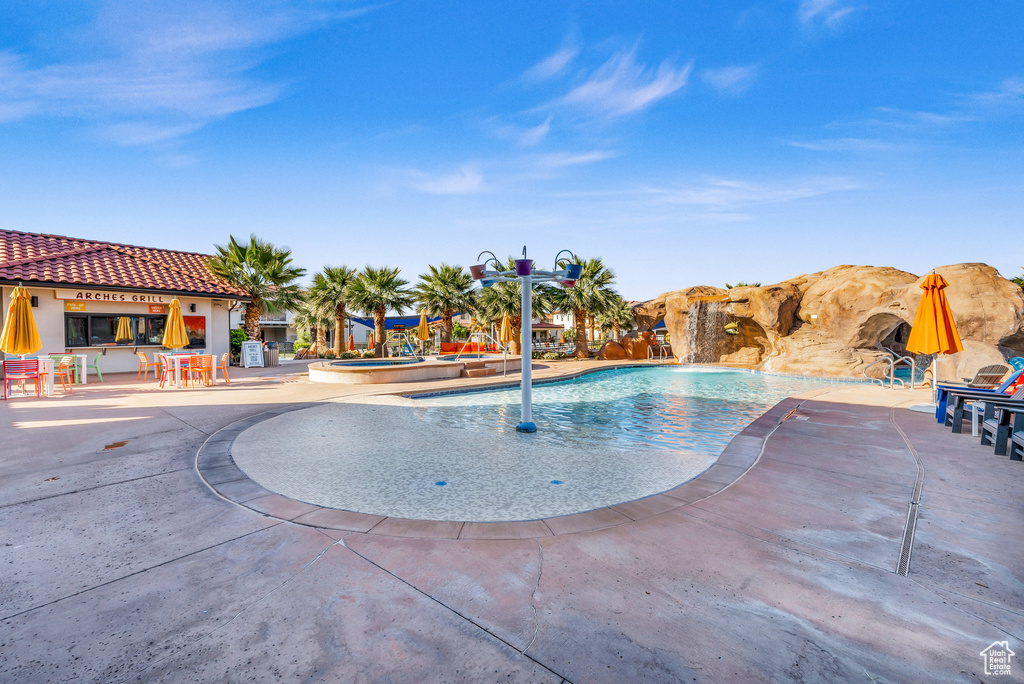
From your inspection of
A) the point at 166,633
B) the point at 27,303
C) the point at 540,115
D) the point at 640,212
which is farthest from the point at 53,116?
the point at 640,212

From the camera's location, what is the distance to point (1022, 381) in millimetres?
6285

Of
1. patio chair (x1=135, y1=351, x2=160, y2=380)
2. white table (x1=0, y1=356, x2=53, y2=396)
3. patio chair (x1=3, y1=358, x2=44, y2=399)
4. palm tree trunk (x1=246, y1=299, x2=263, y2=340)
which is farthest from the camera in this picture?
palm tree trunk (x1=246, y1=299, x2=263, y2=340)

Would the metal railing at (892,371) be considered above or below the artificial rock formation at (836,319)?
below

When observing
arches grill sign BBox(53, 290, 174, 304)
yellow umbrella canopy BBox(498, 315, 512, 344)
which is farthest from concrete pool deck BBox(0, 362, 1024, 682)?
yellow umbrella canopy BBox(498, 315, 512, 344)

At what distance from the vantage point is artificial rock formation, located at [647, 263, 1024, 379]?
12875 millimetres

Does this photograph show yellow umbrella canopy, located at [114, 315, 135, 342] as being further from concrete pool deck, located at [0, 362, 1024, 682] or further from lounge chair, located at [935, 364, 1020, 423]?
lounge chair, located at [935, 364, 1020, 423]

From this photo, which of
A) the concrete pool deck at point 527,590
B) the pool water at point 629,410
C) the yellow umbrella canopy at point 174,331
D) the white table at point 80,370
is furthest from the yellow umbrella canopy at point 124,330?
the concrete pool deck at point 527,590

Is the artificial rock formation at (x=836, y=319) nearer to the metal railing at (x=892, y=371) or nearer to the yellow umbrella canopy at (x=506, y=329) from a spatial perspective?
the metal railing at (x=892, y=371)

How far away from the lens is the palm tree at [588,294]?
24594mm

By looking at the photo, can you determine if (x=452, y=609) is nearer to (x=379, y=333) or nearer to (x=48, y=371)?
(x=48, y=371)

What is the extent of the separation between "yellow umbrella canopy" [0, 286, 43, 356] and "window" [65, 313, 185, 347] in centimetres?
558

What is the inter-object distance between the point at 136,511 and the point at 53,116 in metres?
16.1

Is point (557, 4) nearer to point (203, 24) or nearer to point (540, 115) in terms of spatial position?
point (540, 115)

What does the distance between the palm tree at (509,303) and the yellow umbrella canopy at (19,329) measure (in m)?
17.5
